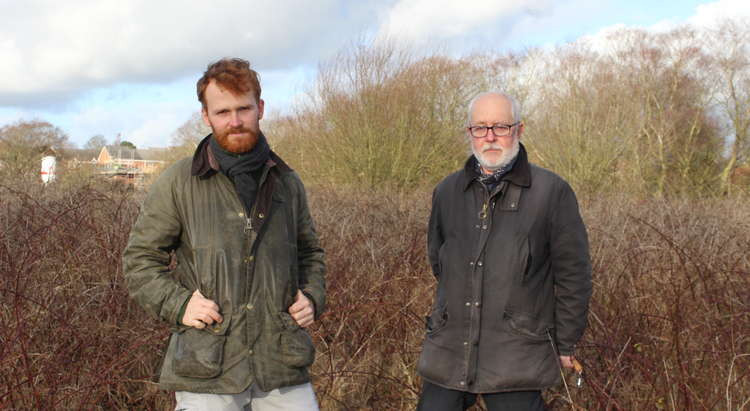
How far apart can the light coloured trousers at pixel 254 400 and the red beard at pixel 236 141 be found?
744mm

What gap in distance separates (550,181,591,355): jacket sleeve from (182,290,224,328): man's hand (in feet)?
3.90

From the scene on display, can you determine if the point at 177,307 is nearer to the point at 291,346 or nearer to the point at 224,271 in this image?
the point at 224,271

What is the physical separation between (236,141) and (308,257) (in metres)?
0.52

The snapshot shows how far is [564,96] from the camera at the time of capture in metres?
17.3

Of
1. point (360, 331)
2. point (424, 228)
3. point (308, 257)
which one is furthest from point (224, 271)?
point (424, 228)

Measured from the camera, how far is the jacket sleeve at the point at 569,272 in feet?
7.47

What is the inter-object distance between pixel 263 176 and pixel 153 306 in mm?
522

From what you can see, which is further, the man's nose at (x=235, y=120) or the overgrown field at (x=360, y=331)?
the overgrown field at (x=360, y=331)

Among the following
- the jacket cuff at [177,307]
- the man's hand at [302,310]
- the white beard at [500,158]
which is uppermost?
the white beard at [500,158]

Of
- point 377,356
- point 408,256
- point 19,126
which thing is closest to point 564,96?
point 408,256

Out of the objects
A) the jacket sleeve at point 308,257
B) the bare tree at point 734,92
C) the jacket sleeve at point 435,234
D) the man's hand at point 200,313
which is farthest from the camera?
the bare tree at point 734,92

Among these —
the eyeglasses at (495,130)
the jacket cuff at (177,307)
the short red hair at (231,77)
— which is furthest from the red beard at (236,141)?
the eyeglasses at (495,130)

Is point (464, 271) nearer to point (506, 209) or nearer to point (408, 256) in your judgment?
point (506, 209)

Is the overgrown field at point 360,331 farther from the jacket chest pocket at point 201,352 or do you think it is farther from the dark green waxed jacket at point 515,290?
the jacket chest pocket at point 201,352
